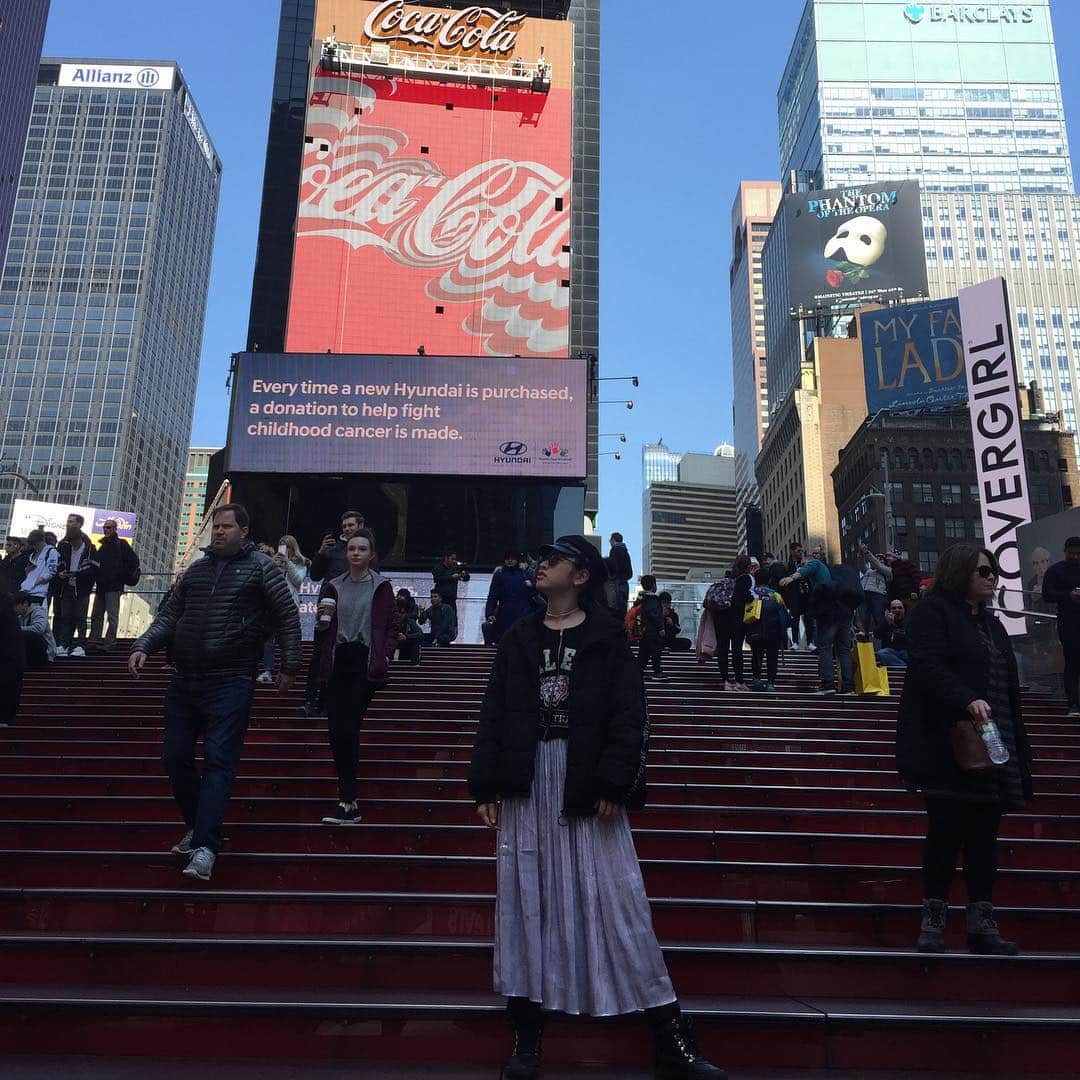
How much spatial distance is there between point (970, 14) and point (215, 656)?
158256 millimetres

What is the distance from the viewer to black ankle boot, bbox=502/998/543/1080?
310 cm

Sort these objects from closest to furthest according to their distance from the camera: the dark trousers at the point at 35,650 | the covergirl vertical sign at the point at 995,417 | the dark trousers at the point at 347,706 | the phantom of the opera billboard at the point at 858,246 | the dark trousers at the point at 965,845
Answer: the dark trousers at the point at 965,845 → the dark trousers at the point at 347,706 → the dark trousers at the point at 35,650 → the covergirl vertical sign at the point at 995,417 → the phantom of the opera billboard at the point at 858,246

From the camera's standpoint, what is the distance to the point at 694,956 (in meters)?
3.94

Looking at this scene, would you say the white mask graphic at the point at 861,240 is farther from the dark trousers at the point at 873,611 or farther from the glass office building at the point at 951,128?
the dark trousers at the point at 873,611

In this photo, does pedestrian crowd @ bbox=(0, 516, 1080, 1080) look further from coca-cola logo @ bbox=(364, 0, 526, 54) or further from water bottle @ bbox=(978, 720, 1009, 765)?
coca-cola logo @ bbox=(364, 0, 526, 54)

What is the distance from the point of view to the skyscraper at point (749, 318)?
14938cm

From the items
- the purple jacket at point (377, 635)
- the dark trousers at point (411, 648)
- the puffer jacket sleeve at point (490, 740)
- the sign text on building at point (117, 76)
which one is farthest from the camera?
the sign text on building at point (117, 76)

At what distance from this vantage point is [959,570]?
4.39 m

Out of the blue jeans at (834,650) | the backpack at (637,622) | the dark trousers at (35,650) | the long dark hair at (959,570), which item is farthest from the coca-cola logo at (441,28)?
the long dark hair at (959,570)

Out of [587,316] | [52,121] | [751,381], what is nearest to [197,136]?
[52,121]

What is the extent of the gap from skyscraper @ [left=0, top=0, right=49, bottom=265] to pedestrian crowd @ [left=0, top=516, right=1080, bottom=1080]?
77760 millimetres

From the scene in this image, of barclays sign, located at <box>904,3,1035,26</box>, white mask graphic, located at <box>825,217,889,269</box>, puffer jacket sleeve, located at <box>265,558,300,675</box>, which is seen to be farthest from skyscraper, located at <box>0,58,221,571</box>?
puffer jacket sleeve, located at <box>265,558,300,675</box>

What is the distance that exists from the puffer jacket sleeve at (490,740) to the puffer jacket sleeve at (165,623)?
214 cm

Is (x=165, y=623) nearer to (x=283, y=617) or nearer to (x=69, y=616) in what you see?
(x=283, y=617)
